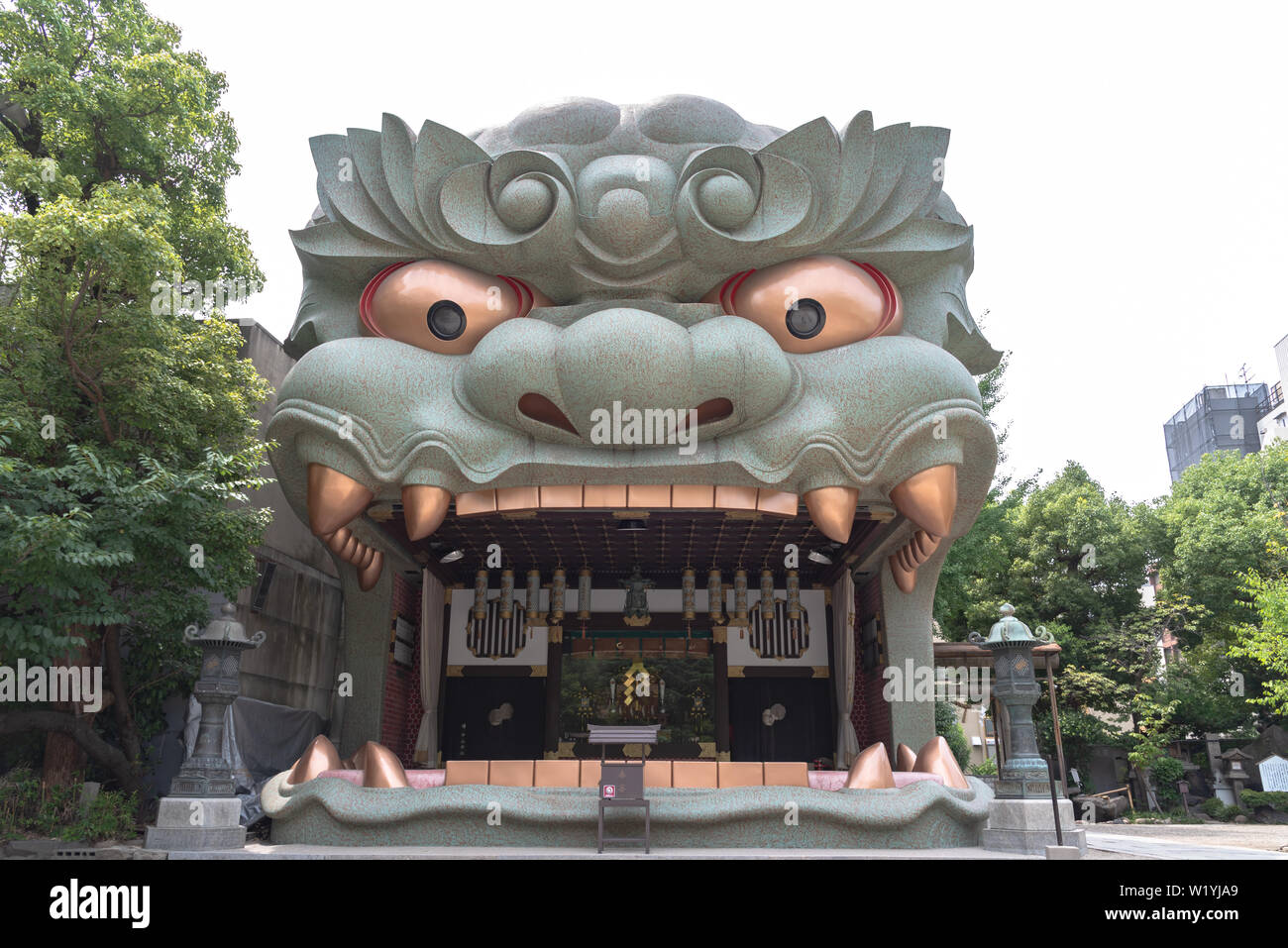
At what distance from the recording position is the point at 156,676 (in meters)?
11.4

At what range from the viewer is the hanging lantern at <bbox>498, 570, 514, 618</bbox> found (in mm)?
13273

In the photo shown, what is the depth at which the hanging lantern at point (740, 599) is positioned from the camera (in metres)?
13.3

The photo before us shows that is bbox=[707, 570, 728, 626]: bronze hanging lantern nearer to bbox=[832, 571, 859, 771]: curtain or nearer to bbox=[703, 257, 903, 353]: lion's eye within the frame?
bbox=[832, 571, 859, 771]: curtain

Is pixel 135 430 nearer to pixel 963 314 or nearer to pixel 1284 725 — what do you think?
pixel 963 314

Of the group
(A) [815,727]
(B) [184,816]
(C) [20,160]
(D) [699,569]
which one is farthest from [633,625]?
(C) [20,160]

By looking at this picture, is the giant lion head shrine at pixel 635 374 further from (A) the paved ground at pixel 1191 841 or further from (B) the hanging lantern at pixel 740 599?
(A) the paved ground at pixel 1191 841

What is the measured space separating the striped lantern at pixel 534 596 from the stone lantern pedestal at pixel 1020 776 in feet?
23.0

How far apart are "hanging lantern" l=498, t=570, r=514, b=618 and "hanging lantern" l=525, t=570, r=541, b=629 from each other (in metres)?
0.55

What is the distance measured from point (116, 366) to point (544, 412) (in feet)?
16.6

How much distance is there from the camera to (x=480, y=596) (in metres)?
13.6

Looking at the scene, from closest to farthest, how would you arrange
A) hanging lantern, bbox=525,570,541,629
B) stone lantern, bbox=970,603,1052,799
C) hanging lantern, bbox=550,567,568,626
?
stone lantern, bbox=970,603,1052,799, hanging lantern, bbox=550,567,568,626, hanging lantern, bbox=525,570,541,629

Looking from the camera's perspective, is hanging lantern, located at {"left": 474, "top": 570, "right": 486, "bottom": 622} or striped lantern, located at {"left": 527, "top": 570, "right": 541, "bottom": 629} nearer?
hanging lantern, located at {"left": 474, "top": 570, "right": 486, "bottom": 622}

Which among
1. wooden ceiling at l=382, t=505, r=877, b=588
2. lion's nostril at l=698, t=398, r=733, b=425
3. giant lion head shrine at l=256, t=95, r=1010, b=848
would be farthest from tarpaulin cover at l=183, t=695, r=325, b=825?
lion's nostril at l=698, t=398, r=733, b=425

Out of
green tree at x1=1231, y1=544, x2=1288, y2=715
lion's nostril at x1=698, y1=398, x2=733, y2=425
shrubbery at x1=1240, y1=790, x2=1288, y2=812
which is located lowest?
shrubbery at x1=1240, y1=790, x2=1288, y2=812
